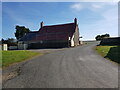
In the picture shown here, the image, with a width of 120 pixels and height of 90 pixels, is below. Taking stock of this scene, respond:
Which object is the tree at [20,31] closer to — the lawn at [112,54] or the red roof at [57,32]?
the red roof at [57,32]

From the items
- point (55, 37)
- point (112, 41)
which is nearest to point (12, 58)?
point (55, 37)

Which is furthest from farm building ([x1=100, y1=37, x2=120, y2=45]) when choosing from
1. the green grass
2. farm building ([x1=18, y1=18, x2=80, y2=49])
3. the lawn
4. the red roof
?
the green grass

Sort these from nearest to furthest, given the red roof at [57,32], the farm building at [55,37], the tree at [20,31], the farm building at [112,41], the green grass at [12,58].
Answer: the green grass at [12,58]
the farm building at [55,37]
the red roof at [57,32]
the farm building at [112,41]
the tree at [20,31]

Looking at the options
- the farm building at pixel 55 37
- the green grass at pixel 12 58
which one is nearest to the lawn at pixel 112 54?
the green grass at pixel 12 58

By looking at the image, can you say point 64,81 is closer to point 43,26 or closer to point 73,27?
point 73,27

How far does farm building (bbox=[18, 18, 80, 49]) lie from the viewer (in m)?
35.4

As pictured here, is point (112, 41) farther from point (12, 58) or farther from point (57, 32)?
point (12, 58)

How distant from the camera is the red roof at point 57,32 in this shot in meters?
36.9

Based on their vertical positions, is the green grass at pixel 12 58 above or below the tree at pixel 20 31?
below

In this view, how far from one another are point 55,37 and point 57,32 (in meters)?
3.09

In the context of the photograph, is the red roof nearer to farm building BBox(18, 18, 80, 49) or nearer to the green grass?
farm building BBox(18, 18, 80, 49)

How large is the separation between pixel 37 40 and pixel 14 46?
26.5 ft

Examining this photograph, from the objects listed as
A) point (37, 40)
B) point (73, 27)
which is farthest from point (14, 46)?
point (73, 27)

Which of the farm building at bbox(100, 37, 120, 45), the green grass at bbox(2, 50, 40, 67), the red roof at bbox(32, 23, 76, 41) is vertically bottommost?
the green grass at bbox(2, 50, 40, 67)
